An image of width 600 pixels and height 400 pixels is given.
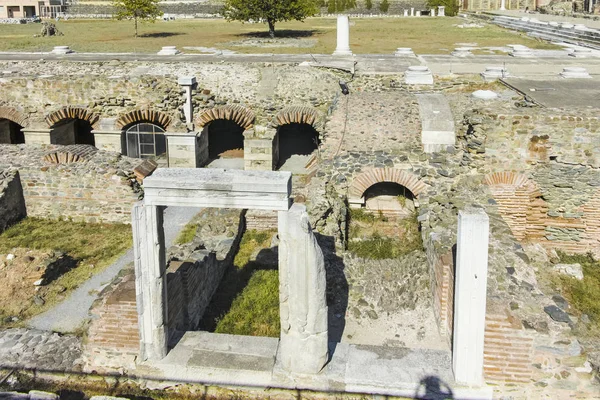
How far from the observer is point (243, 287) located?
28.6 feet

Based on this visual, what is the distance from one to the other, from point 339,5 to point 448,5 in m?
10.7

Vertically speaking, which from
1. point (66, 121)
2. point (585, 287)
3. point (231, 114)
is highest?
point (231, 114)

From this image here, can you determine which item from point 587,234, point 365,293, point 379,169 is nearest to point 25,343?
point 365,293

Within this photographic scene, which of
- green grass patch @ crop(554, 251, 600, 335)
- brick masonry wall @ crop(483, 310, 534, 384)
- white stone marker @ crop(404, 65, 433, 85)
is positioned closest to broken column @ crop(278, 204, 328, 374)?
brick masonry wall @ crop(483, 310, 534, 384)

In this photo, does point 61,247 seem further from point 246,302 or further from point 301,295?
point 301,295

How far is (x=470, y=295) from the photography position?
5676 mm

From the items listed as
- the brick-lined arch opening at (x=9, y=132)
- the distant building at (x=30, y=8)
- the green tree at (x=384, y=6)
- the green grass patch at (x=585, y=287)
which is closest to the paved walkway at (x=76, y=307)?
the green grass patch at (x=585, y=287)

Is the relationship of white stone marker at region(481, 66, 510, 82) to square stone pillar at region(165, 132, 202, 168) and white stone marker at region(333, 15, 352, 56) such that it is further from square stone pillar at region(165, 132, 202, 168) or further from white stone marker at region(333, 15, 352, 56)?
square stone pillar at region(165, 132, 202, 168)

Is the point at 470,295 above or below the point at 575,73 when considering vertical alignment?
below

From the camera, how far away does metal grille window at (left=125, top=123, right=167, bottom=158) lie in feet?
53.6

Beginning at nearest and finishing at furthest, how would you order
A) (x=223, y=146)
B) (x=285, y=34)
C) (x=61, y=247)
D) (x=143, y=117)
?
(x=61, y=247)
(x=143, y=117)
(x=223, y=146)
(x=285, y=34)

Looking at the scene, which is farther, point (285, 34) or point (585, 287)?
point (285, 34)

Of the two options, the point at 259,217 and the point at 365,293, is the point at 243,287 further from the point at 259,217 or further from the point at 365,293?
the point at 259,217

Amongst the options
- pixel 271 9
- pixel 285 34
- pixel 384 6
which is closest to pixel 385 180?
pixel 271 9
